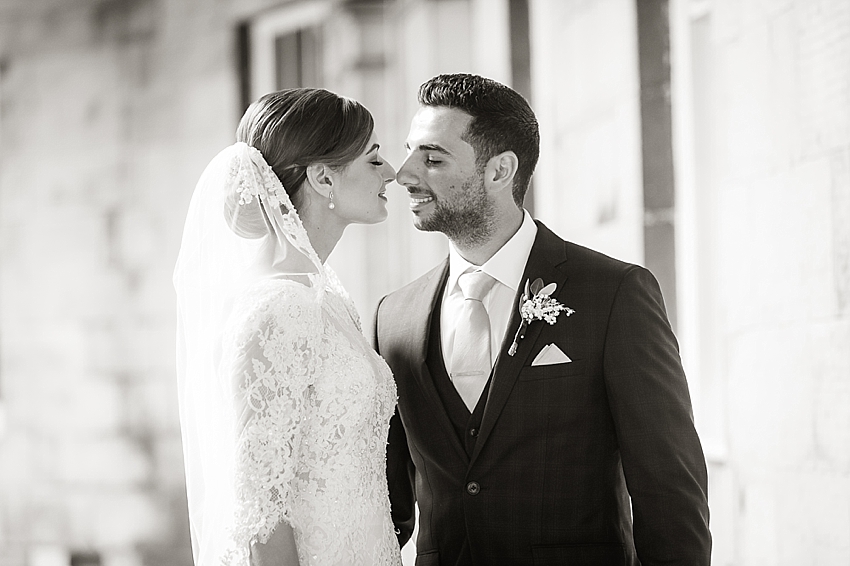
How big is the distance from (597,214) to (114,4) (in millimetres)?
3012

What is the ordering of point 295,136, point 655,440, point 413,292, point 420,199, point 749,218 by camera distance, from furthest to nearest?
point 749,218, point 413,292, point 420,199, point 295,136, point 655,440

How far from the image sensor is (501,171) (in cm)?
242

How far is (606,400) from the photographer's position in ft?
Result: 7.07

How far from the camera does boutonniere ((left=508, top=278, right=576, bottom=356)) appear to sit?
2.19 meters

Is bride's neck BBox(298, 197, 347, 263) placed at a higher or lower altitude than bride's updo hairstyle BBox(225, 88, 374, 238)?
lower

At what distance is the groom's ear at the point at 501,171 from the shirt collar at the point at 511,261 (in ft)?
0.37

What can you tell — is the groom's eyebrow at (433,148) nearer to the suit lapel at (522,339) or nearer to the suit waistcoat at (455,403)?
the suit lapel at (522,339)

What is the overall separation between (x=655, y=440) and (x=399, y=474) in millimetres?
760

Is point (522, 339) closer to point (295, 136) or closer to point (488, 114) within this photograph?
point (488, 114)

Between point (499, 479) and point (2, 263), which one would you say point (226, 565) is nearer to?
point (499, 479)

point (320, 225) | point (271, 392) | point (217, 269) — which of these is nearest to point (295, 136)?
point (320, 225)

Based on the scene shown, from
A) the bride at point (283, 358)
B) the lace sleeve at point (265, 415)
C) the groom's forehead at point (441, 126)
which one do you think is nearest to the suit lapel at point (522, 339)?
the bride at point (283, 358)

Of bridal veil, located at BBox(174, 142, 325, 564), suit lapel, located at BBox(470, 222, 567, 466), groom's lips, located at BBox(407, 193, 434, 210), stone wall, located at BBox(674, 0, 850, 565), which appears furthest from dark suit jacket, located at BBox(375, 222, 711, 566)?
stone wall, located at BBox(674, 0, 850, 565)

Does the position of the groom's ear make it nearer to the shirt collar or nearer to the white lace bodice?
the shirt collar
